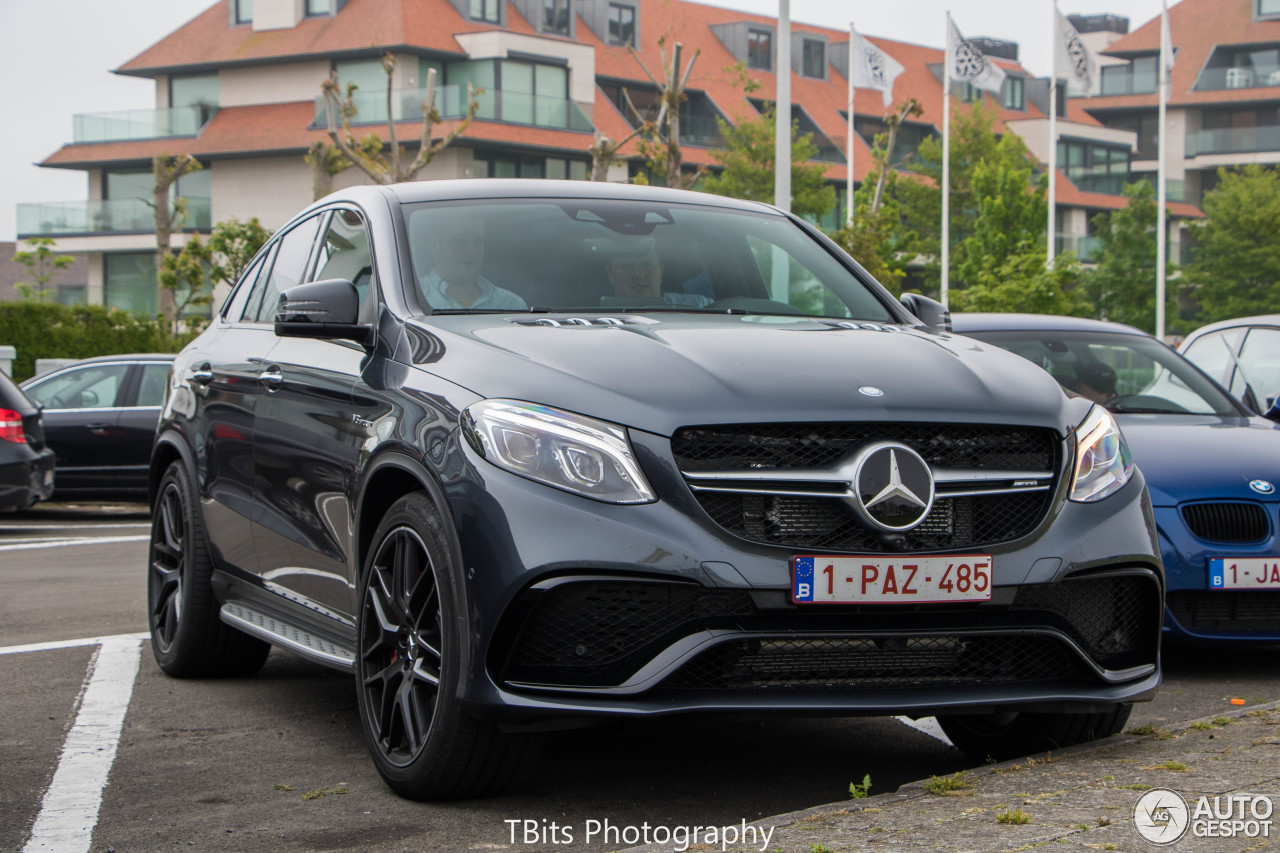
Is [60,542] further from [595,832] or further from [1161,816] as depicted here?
[1161,816]

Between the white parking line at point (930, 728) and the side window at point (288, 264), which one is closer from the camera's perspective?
the white parking line at point (930, 728)

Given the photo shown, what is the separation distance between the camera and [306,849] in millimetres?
4223

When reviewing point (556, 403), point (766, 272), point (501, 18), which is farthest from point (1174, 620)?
point (501, 18)

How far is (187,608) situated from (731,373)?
3214 mm

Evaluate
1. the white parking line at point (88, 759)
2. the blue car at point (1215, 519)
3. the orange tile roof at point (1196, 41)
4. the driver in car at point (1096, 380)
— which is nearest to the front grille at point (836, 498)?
the white parking line at point (88, 759)

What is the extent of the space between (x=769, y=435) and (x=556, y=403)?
0.52m

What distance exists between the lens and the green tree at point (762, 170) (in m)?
55.5

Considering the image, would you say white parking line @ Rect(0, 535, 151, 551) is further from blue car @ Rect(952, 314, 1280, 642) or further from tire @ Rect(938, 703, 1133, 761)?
tire @ Rect(938, 703, 1133, 761)

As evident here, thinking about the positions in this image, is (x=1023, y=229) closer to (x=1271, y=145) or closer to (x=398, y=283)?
(x=1271, y=145)

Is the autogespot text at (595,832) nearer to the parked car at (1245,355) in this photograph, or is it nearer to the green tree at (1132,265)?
the parked car at (1245,355)

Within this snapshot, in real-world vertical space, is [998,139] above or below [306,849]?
above

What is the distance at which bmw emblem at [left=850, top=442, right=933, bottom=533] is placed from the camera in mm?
4148

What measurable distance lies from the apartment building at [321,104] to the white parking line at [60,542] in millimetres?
40368

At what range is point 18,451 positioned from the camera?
14.4m
